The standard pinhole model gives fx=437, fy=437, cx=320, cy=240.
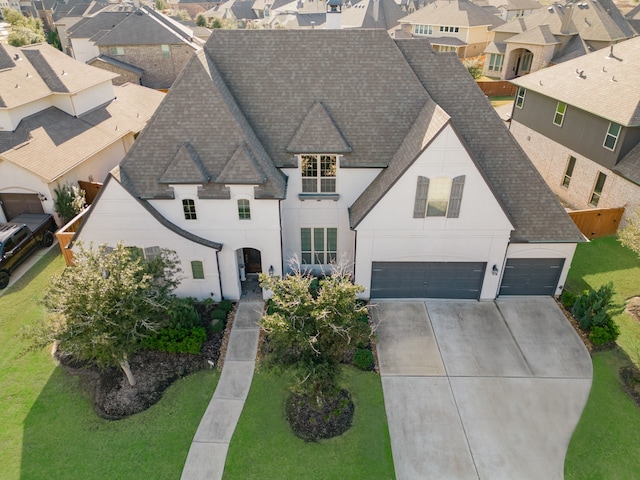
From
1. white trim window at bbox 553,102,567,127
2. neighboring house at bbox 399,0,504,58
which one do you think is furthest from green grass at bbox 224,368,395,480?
neighboring house at bbox 399,0,504,58

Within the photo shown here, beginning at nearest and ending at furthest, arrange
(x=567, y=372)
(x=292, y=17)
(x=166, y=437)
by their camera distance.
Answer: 1. (x=166, y=437)
2. (x=567, y=372)
3. (x=292, y=17)

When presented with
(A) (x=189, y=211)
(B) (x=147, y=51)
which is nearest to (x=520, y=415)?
(A) (x=189, y=211)

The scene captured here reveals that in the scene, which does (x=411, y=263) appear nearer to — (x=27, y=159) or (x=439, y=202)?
(x=439, y=202)

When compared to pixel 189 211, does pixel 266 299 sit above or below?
below

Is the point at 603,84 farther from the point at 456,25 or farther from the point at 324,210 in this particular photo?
the point at 456,25

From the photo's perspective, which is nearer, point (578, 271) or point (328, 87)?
point (328, 87)

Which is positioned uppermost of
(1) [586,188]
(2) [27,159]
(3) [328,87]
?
(3) [328,87]

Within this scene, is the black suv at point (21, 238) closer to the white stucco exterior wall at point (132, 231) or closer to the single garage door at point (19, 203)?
the single garage door at point (19, 203)
